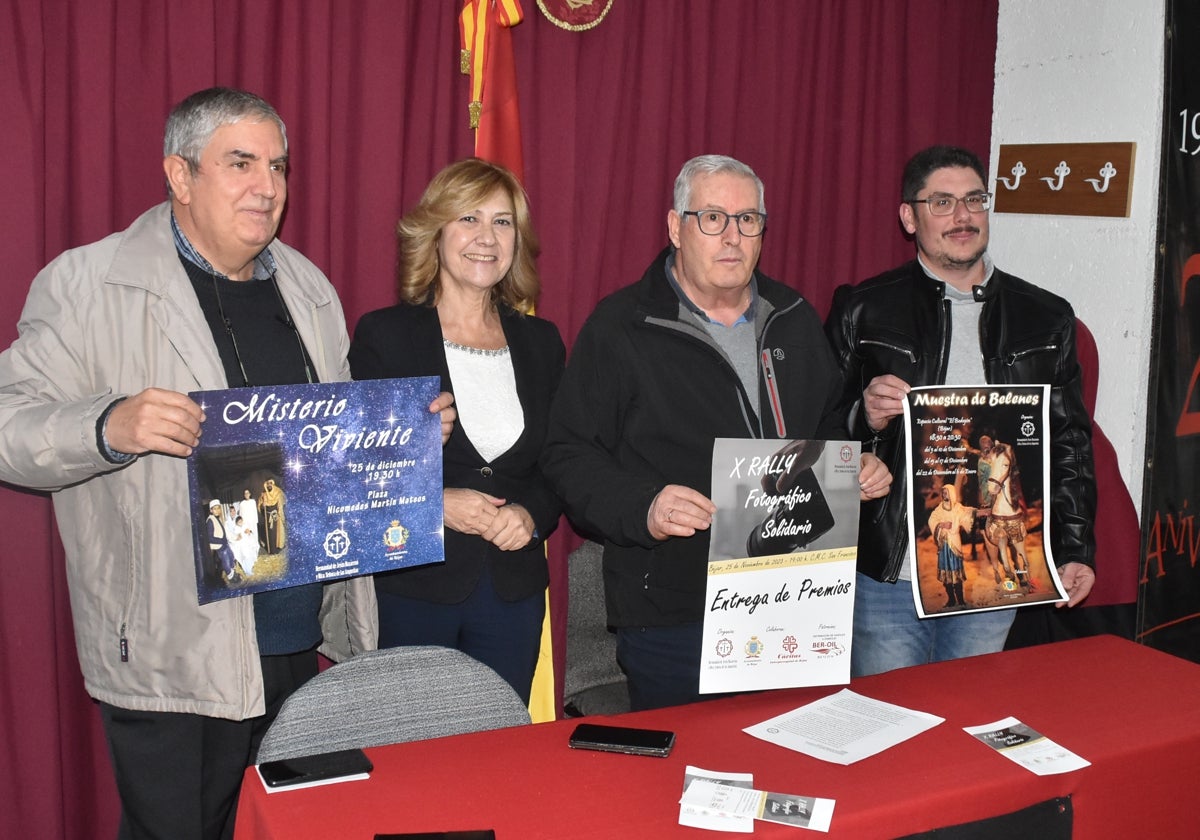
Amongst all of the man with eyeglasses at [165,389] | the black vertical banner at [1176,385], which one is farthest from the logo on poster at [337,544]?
the black vertical banner at [1176,385]

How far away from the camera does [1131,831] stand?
6.54ft

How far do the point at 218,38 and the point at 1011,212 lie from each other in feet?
10.3

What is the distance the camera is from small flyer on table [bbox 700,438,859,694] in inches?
84.3

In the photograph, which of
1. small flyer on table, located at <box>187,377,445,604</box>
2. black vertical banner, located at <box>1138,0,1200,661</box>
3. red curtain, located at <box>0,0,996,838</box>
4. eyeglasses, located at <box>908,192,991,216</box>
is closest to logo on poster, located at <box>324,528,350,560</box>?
small flyer on table, located at <box>187,377,445,604</box>

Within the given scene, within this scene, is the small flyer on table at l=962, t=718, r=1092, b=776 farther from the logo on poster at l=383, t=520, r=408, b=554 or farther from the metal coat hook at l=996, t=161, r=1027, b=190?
the metal coat hook at l=996, t=161, r=1027, b=190

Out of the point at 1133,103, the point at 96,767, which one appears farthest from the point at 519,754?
the point at 1133,103

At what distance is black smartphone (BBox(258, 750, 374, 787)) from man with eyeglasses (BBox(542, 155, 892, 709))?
0.81 meters

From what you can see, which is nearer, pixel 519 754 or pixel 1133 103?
pixel 519 754

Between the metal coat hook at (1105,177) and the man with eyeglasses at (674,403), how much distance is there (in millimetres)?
2029

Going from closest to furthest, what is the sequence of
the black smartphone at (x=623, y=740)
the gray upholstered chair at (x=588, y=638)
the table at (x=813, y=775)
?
the table at (x=813, y=775) < the black smartphone at (x=623, y=740) < the gray upholstered chair at (x=588, y=638)

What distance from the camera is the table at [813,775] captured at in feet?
5.57

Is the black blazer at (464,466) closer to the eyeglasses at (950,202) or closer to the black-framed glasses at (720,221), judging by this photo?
the black-framed glasses at (720,221)

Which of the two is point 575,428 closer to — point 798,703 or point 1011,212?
point 798,703

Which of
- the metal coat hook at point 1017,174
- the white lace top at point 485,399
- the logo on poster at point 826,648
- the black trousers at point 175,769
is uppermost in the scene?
the metal coat hook at point 1017,174
